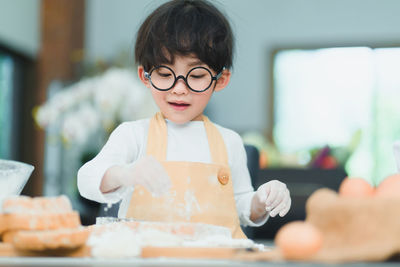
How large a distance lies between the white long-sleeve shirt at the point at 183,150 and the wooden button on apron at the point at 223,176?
0.05 meters

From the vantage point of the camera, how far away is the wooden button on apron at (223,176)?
1091mm

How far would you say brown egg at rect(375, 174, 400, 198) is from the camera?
64cm

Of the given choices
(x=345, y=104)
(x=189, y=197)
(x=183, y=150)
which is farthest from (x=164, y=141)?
(x=345, y=104)

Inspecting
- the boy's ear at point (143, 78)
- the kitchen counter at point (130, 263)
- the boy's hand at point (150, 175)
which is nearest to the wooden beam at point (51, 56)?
the boy's ear at point (143, 78)

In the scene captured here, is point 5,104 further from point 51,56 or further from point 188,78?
point 188,78

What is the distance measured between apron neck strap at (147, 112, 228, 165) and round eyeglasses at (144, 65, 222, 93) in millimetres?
128

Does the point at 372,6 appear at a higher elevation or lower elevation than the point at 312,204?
higher

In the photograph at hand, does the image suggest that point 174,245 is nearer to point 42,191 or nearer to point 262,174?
point 262,174

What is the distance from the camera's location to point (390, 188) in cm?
66

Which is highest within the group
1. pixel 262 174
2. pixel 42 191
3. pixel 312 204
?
pixel 312 204

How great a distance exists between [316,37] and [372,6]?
579 mm

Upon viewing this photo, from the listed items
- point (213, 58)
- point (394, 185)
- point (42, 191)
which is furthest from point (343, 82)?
point (394, 185)

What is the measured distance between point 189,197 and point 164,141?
0.15m

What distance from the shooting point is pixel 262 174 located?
2.43 metres
